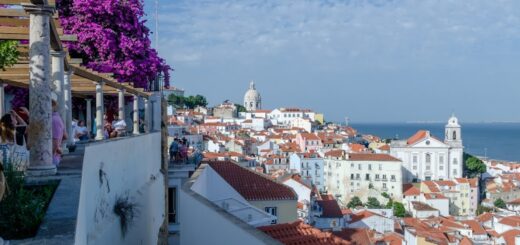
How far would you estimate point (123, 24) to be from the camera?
15.7 m

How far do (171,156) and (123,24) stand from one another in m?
4.23

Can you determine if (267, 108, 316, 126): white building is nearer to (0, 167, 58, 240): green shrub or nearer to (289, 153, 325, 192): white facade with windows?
(289, 153, 325, 192): white facade with windows

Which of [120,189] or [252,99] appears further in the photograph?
[252,99]

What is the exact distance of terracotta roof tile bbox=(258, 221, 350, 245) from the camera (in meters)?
7.61

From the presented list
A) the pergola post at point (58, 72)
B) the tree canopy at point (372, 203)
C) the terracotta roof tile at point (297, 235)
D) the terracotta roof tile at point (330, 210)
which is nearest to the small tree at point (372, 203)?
the tree canopy at point (372, 203)

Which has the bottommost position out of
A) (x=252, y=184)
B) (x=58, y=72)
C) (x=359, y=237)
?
(x=359, y=237)

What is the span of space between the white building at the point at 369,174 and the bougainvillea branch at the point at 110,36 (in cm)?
6696

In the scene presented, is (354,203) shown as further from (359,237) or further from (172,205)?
(172,205)

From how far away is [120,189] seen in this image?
7625mm

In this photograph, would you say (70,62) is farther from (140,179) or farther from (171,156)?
(171,156)

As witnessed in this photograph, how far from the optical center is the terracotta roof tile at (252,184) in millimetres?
15697

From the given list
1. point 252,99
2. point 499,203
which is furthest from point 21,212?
point 252,99

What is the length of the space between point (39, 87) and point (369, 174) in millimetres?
78236

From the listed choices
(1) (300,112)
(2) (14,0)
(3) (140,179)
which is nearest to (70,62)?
(3) (140,179)
